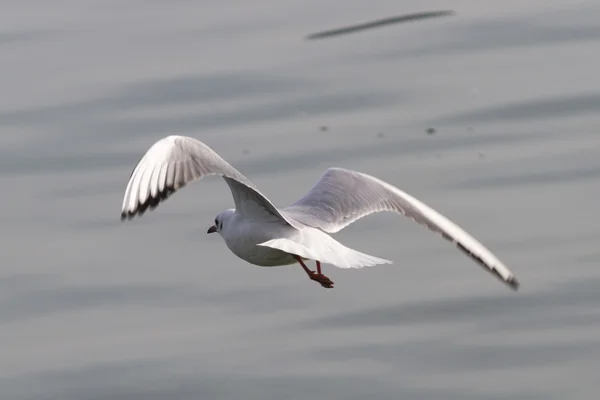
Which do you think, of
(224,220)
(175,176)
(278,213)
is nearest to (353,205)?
(224,220)

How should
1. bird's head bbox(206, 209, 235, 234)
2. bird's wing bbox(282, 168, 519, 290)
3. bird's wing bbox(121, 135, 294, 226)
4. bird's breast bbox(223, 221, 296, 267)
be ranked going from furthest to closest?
bird's head bbox(206, 209, 235, 234), bird's wing bbox(282, 168, 519, 290), bird's breast bbox(223, 221, 296, 267), bird's wing bbox(121, 135, 294, 226)

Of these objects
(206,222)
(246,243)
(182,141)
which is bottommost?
(206,222)

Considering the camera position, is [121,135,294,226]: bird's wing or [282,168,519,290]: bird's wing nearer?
[121,135,294,226]: bird's wing

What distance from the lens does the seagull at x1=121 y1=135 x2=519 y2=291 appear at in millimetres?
6996

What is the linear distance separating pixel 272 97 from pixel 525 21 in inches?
113

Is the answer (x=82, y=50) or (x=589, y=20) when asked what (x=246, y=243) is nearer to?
(x=82, y=50)

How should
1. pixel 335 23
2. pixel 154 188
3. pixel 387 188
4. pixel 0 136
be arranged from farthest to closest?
pixel 335 23 → pixel 0 136 → pixel 387 188 → pixel 154 188

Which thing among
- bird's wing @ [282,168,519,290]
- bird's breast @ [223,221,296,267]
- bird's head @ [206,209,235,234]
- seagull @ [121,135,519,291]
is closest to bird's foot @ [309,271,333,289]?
seagull @ [121,135,519,291]

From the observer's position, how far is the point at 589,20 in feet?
48.8

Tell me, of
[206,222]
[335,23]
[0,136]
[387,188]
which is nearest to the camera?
[387,188]

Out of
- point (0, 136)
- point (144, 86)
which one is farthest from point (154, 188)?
point (144, 86)

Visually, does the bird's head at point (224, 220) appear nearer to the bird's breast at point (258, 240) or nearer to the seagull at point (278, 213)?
the seagull at point (278, 213)

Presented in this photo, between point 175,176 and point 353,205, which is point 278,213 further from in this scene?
point 353,205

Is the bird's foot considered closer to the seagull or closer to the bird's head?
the seagull
